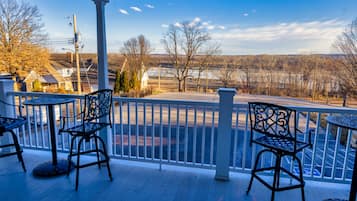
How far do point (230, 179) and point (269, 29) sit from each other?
24.7 feet

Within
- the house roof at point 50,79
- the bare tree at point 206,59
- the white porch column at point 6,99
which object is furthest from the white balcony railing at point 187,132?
the house roof at point 50,79

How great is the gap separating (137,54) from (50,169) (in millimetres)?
5425

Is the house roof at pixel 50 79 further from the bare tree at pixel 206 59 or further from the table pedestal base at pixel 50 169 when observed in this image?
the table pedestal base at pixel 50 169

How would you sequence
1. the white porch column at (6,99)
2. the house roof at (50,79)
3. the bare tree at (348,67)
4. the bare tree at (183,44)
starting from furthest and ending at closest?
1. the house roof at (50,79)
2. the bare tree at (183,44)
3. the bare tree at (348,67)
4. the white porch column at (6,99)

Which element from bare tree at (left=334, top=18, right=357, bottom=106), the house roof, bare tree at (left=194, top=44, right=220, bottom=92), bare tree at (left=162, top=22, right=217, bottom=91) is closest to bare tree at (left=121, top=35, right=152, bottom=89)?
bare tree at (left=162, top=22, right=217, bottom=91)

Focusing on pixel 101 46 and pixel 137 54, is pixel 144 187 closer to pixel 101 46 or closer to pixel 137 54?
pixel 101 46

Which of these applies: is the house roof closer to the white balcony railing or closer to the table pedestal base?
the white balcony railing

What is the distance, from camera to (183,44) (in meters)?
7.62

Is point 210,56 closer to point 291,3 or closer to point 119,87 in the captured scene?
point 119,87

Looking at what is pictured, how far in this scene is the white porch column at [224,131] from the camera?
89.7 inches

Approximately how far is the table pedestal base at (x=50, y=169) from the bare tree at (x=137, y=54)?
155 inches

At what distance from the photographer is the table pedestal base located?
2453 millimetres

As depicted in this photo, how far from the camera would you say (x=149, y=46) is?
25.3 feet

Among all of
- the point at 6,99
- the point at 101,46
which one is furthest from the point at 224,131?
the point at 6,99
